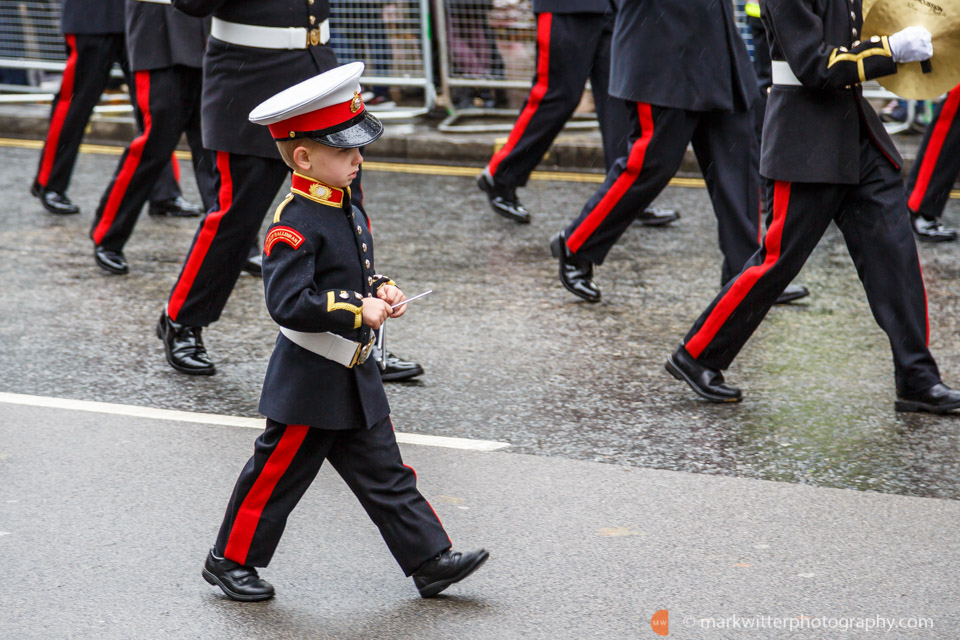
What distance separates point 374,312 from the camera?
3.04m

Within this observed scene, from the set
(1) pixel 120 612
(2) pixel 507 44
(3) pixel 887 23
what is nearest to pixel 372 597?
(1) pixel 120 612

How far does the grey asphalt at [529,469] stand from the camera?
3.24 metres

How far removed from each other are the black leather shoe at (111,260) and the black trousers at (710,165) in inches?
90.7

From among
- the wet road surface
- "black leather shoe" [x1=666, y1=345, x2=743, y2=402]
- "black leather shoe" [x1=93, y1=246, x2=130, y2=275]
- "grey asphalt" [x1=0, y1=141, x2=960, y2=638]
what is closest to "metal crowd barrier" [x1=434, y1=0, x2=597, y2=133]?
the wet road surface

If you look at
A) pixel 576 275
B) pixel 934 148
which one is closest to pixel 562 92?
pixel 576 275

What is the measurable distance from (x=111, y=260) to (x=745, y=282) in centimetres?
319

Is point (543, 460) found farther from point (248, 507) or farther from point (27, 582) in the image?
point (27, 582)

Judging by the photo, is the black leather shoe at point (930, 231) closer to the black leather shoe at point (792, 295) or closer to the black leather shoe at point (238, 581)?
the black leather shoe at point (792, 295)

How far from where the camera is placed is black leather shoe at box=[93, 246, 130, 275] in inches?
251

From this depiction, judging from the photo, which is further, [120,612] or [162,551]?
[162,551]

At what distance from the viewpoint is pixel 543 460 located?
4.14m

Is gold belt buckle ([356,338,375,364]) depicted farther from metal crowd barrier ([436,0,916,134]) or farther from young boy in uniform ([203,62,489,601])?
metal crowd barrier ([436,0,916,134])

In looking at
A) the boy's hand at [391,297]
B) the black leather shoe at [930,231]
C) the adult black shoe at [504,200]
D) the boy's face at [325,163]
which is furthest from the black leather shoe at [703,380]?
the adult black shoe at [504,200]

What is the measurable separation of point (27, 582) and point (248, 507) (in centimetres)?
61
